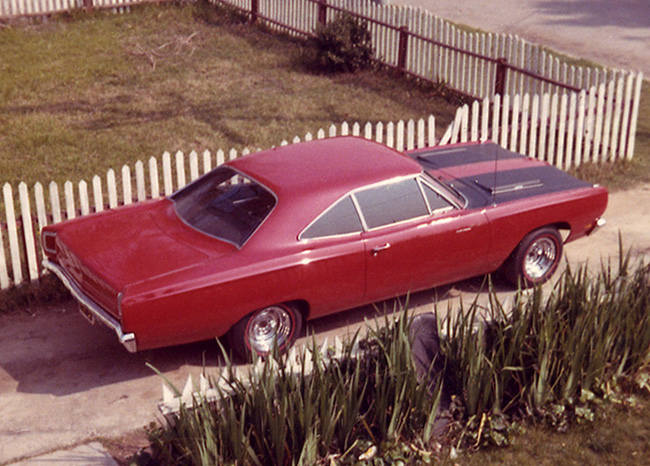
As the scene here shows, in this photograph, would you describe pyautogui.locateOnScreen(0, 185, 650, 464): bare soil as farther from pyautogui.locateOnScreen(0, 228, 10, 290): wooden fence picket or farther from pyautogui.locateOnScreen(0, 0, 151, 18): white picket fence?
pyautogui.locateOnScreen(0, 0, 151, 18): white picket fence

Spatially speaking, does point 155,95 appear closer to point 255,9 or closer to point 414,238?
point 255,9

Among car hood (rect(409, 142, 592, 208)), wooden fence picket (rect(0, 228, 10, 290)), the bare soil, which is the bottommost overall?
the bare soil

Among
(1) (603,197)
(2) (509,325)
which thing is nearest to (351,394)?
(2) (509,325)

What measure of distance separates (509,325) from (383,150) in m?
2.41

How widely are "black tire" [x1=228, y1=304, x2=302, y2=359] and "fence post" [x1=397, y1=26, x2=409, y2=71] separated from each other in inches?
337

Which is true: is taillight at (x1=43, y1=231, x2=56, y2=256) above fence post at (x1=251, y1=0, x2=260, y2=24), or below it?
below

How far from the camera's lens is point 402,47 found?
48.7 feet

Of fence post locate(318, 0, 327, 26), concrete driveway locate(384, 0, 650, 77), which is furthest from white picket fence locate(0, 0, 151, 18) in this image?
concrete driveway locate(384, 0, 650, 77)

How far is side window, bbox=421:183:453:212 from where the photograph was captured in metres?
7.66

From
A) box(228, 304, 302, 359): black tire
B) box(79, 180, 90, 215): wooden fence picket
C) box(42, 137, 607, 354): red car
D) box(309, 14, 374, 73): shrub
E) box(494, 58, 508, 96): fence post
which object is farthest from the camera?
box(309, 14, 374, 73): shrub

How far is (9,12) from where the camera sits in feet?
58.1

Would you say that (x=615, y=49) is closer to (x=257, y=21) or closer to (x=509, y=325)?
(x=257, y=21)

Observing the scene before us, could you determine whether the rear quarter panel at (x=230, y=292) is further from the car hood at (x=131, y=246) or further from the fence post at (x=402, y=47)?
the fence post at (x=402, y=47)

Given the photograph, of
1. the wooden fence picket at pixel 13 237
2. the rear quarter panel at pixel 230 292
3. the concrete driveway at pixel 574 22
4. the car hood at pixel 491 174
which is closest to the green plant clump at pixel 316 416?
the rear quarter panel at pixel 230 292
